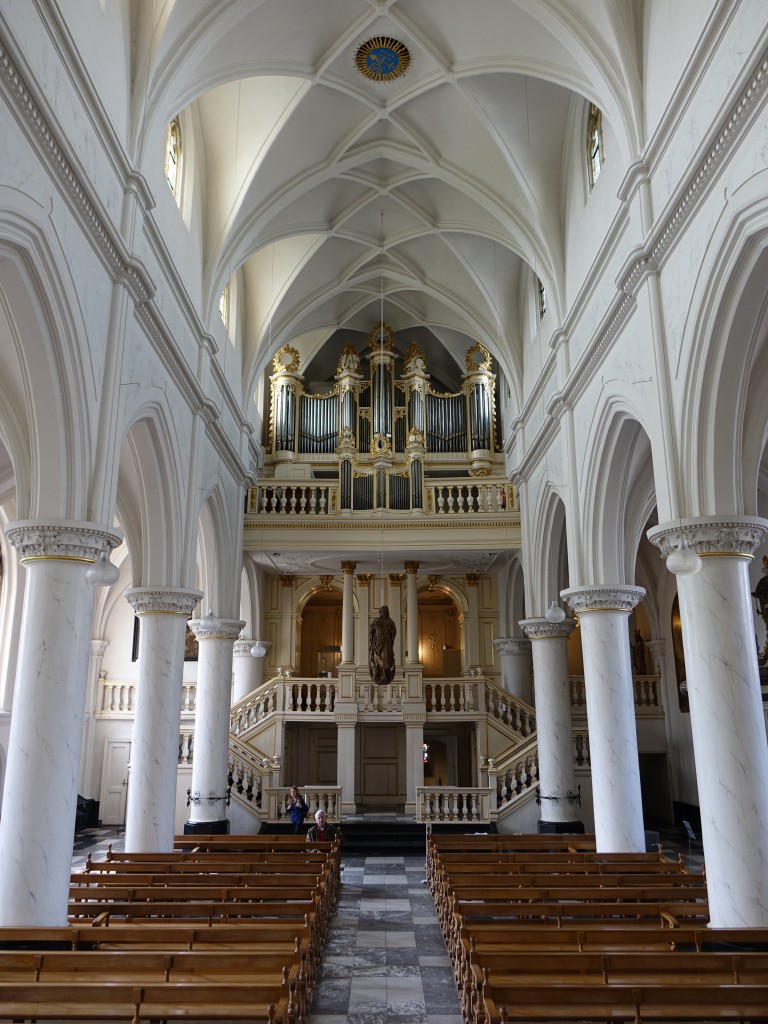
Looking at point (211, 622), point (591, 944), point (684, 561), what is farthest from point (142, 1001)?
point (211, 622)

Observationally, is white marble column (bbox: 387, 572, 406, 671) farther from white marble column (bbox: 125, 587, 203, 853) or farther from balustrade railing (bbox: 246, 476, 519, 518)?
white marble column (bbox: 125, 587, 203, 853)

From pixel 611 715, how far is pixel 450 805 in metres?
6.23

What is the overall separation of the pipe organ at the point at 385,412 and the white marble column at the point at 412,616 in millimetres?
2737

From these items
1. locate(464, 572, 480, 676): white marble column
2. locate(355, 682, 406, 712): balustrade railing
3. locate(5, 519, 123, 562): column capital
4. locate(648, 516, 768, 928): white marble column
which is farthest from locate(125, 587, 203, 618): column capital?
locate(464, 572, 480, 676): white marble column

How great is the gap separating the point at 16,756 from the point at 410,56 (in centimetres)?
1159

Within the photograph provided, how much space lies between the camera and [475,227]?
672 inches

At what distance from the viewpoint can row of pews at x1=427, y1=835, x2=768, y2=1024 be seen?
5176 mm

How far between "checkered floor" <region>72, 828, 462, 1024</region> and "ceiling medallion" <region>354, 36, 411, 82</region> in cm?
1260

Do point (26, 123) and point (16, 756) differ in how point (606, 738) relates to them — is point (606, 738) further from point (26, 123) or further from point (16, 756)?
point (26, 123)

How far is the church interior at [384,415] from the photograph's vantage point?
8359mm

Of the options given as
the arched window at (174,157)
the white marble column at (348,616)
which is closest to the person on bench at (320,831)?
the white marble column at (348,616)

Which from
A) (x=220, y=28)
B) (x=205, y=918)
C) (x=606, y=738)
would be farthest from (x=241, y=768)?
(x=220, y=28)

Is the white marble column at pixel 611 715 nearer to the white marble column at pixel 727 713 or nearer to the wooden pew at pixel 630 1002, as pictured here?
the white marble column at pixel 727 713

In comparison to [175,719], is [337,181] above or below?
above
